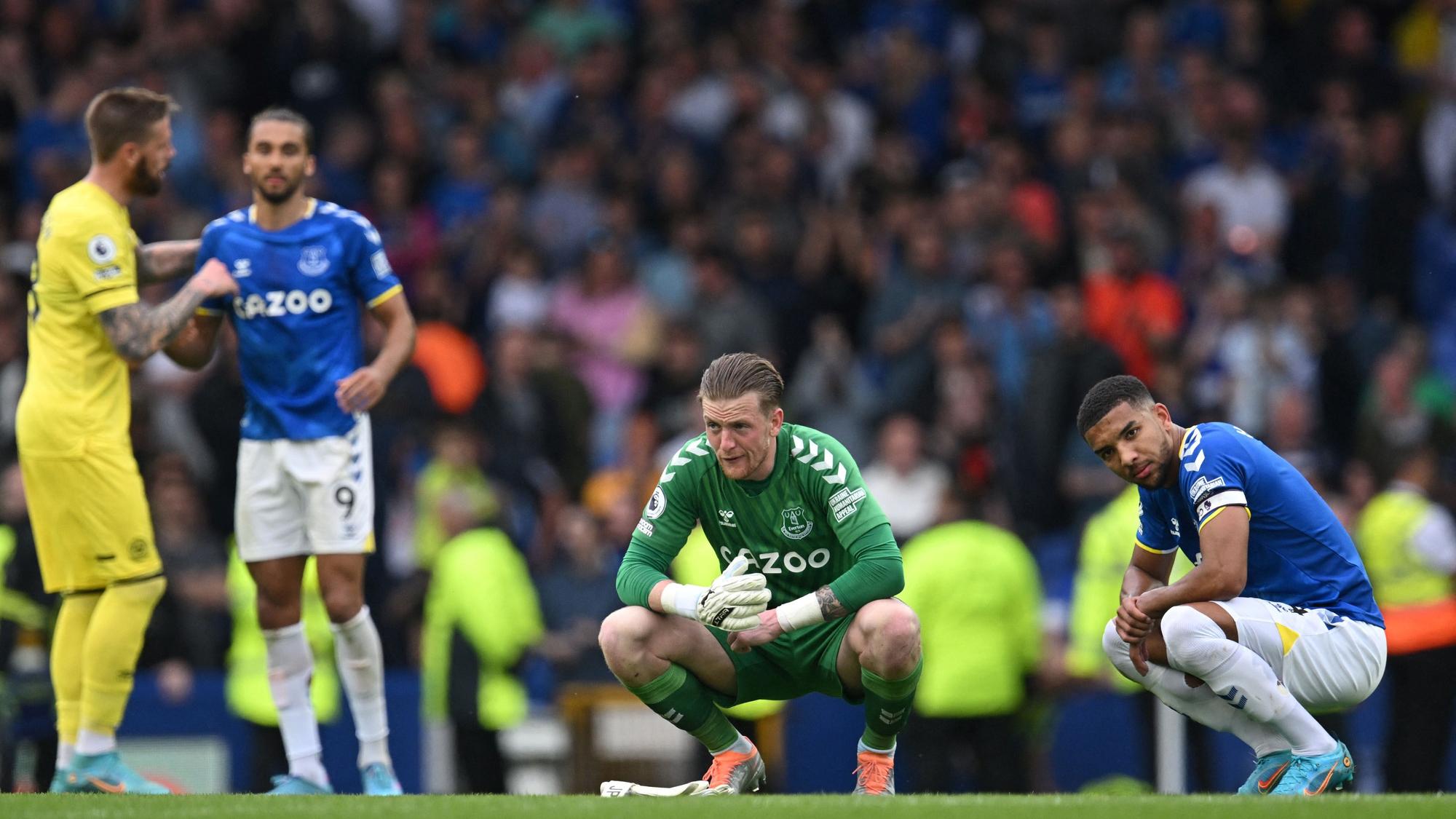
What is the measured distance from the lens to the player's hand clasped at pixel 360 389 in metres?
8.12

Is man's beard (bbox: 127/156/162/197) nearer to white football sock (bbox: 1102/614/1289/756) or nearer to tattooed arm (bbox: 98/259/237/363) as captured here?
tattooed arm (bbox: 98/259/237/363)

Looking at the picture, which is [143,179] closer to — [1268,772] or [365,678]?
[365,678]

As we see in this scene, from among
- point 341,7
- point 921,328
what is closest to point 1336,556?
point 921,328

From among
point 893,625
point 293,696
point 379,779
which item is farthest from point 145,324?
point 893,625

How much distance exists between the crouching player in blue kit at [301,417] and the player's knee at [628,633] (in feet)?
4.34

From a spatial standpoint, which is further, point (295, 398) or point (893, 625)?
point (295, 398)

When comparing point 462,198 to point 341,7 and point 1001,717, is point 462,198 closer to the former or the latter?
point 341,7

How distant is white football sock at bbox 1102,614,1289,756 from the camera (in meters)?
7.49

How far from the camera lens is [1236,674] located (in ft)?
23.6

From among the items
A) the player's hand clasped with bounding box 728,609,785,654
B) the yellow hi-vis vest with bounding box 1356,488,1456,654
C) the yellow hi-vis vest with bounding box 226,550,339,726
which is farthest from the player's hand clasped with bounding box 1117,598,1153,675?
the yellow hi-vis vest with bounding box 226,550,339,726

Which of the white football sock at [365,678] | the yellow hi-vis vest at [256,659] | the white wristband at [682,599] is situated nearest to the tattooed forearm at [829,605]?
the white wristband at [682,599]

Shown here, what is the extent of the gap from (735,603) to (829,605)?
1.23 feet

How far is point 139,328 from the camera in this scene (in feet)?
26.2

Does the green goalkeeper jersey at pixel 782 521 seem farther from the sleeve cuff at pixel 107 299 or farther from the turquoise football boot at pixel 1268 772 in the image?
the sleeve cuff at pixel 107 299
